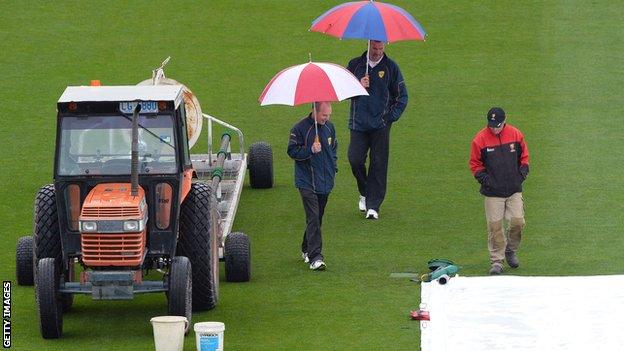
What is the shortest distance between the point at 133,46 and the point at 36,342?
14903 mm

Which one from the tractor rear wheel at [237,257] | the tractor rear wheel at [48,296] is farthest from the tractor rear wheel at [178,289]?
the tractor rear wheel at [237,257]

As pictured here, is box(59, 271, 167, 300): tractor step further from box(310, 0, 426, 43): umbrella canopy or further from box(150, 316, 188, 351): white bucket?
box(310, 0, 426, 43): umbrella canopy

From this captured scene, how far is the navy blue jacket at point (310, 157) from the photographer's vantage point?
60.9 feet

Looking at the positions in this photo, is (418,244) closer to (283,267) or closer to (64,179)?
(283,267)

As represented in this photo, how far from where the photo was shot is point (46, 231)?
639 inches

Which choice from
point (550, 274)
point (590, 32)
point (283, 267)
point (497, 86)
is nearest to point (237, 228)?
point (283, 267)

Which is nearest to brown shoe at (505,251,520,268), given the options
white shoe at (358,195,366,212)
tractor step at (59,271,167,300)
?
white shoe at (358,195,366,212)

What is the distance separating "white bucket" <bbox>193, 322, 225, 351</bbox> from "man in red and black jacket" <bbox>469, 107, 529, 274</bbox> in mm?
4226

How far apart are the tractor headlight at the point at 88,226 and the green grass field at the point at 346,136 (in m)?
1.09

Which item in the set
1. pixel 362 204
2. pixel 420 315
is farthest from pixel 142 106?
pixel 362 204

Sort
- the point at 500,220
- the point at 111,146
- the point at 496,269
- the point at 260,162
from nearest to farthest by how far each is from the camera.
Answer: the point at 111,146 < the point at 496,269 < the point at 500,220 < the point at 260,162

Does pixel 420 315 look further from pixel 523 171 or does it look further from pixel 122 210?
pixel 122 210

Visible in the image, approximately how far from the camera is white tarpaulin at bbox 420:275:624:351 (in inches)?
619

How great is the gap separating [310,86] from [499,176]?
2.24 metres
